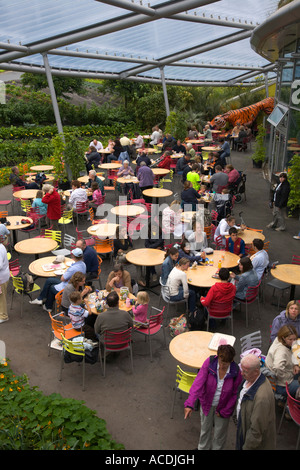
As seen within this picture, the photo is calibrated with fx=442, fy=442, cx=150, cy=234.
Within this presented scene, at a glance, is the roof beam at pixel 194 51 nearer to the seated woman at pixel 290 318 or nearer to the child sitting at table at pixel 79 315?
the seated woman at pixel 290 318

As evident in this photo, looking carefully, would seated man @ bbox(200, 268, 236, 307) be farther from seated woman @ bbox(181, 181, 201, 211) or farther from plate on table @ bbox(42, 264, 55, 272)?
seated woman @ bbox(181, 181, 201, 211)

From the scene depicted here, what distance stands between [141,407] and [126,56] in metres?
17.7

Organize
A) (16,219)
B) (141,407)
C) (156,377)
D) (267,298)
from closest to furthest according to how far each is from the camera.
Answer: (141,407), (156,377), (267,298), (16,219)

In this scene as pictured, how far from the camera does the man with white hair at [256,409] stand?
4.11 m

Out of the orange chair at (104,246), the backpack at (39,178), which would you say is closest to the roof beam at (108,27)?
the backpack at (39,178)

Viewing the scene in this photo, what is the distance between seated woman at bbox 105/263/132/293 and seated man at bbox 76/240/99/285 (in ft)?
3.25

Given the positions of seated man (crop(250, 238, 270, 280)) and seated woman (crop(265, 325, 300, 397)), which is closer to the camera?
seated woman (crop(265, 325, 300, 397))

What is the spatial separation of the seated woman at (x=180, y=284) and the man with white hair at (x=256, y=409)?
137 inches

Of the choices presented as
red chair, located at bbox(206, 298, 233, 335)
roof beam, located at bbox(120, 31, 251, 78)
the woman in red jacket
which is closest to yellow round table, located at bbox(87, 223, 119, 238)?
the woman in red jacket

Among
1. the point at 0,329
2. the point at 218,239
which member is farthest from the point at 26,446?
the point at 218,239

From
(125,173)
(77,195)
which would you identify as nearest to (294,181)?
(125,173)

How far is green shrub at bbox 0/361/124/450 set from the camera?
201 inches

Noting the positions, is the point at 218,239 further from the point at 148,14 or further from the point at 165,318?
the point at 148,14

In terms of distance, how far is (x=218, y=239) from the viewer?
395 inches
